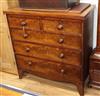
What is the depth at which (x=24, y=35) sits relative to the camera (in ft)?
6.70

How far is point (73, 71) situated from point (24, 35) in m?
0.66

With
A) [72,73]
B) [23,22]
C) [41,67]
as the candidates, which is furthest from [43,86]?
[23,22]

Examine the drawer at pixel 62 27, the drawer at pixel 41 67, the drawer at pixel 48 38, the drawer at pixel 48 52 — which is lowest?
the drawer at pixel 41 67

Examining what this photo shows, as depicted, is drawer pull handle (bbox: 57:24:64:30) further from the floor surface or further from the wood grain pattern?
the floor surface

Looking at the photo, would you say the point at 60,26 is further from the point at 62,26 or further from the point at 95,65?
the point at 95,65

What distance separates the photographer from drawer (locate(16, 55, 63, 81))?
205 centimetres

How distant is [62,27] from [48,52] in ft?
1.17

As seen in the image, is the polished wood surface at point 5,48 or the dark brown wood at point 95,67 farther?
the polished wood surface at point 5,48

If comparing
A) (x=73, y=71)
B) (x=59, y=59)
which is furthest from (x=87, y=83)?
(x=59, y=59)

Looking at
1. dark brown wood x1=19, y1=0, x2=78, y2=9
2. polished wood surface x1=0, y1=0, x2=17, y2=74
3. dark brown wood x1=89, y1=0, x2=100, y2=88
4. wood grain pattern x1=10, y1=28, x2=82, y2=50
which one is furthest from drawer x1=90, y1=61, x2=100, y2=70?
polished wood surface x1=0, y1=0, x2=17, y2=74

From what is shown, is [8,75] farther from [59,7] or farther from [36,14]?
[59,7]

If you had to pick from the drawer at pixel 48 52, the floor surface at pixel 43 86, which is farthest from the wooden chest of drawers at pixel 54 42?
the floor surface at pixel 43 86

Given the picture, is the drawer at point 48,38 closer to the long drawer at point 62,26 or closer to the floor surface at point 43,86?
the long drawer at point 62,26

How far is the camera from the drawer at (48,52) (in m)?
1.87
